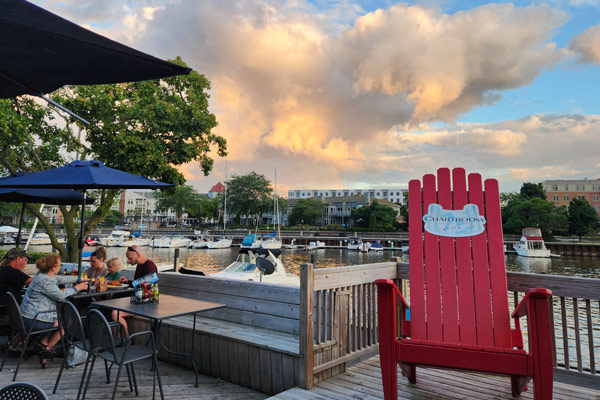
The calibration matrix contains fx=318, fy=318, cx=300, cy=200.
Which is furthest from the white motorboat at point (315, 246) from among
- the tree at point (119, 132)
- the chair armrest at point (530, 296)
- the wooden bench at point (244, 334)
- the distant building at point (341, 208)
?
the chair armrest at point (530, 296)

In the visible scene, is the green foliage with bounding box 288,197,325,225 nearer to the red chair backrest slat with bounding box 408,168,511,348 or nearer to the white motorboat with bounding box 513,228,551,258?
the white motorboat with bounding box 513,228,551,258

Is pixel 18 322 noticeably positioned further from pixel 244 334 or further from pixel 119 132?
pixel 119 132

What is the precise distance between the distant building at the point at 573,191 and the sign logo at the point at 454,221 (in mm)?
84713

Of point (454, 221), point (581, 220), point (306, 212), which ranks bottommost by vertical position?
point (454, 221)

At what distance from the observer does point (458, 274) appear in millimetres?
2721

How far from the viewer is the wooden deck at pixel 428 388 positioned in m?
2.60

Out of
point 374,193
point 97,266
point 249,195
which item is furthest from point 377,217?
point 97,266

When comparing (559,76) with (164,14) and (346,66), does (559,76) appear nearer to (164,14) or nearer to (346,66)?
(346,66)

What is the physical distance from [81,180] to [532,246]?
38344 mm

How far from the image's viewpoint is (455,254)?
2768 mm

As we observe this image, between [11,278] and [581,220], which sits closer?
[11,278]

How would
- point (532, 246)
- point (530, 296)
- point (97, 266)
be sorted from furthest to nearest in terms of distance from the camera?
point (532, 246), point (97, 266), point (530, 296)

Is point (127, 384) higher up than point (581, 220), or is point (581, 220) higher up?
point (581, 220)

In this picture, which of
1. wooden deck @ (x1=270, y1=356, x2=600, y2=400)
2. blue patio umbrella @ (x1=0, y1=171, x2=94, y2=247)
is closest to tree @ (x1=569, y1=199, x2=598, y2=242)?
wooden deck @ (x1=270, y1=356, x2=600, y2=400)
